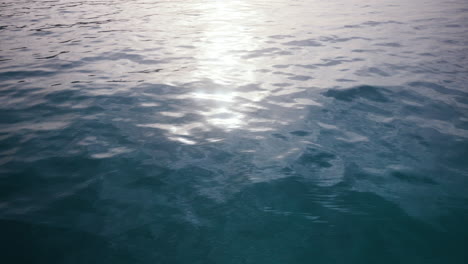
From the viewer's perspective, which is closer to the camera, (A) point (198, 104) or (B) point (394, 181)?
(B) point (394, 181)

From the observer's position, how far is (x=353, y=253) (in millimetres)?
3441

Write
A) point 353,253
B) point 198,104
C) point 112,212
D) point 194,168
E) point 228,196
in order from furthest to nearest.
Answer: point 198,104 < point 194,168 < point 228,196 < point 112,212 < point 353,253

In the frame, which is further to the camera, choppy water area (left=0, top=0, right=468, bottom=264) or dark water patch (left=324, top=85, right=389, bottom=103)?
dark water patch (left=324, top=85, right=389, bottom=103)

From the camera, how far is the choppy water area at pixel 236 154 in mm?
3594

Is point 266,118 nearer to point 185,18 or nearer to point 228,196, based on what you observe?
point 228,196

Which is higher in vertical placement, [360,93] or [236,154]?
[360,93]

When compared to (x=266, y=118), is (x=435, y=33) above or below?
above

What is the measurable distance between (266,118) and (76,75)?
253 inches

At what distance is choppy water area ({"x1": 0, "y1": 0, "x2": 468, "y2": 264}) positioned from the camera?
3594 mm

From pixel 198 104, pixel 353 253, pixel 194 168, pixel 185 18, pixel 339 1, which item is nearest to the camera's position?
pixel 353 253

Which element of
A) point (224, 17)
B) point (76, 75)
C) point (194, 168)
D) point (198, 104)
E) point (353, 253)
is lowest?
point (353, 253)

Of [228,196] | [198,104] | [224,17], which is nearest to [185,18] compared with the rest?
[224,17]

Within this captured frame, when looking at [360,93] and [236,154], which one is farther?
[360,93]

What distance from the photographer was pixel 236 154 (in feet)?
17.3
